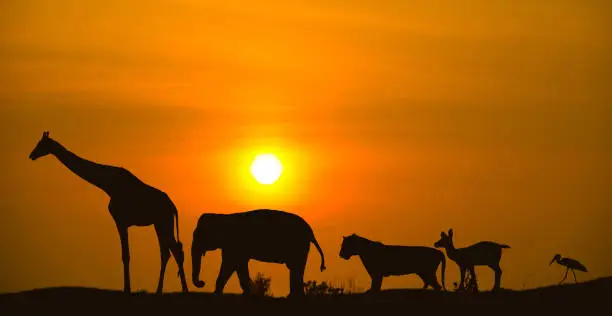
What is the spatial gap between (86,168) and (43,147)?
148 centimetres

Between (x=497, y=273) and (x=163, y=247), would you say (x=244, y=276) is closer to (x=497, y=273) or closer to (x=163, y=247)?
(x=163, y=247)

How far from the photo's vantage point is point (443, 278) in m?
39.8

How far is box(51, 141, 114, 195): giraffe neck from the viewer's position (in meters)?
35.6

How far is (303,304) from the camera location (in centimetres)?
3109

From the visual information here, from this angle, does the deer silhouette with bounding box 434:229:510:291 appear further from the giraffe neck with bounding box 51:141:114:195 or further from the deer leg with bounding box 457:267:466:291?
the giraffe neck with bounding box 51:141:114:195

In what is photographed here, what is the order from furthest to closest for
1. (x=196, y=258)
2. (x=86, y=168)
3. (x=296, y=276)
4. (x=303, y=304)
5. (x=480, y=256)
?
(x=480, y=256) < (x=86, y=168) < (x=196, y=258) < (x=296, y=276) < (x=303, y=304)

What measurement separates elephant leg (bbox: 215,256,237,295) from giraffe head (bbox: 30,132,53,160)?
20.8 feet

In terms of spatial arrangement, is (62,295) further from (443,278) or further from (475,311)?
(443,278)

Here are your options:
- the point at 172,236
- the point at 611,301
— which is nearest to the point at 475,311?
the point at 611,301

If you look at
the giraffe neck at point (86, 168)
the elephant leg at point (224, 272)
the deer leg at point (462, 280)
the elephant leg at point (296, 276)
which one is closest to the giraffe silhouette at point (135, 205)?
the giraffe neck at point (86, 168)

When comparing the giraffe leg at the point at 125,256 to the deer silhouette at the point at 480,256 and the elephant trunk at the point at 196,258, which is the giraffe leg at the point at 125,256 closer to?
the elephant trunk at the point at 196,258

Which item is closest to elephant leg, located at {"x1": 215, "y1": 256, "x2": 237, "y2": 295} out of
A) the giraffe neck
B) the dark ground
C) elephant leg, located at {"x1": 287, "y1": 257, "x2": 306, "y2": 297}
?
the dark ground

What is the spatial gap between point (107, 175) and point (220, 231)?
3457 mm

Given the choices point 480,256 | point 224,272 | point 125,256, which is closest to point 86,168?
point 125,256
